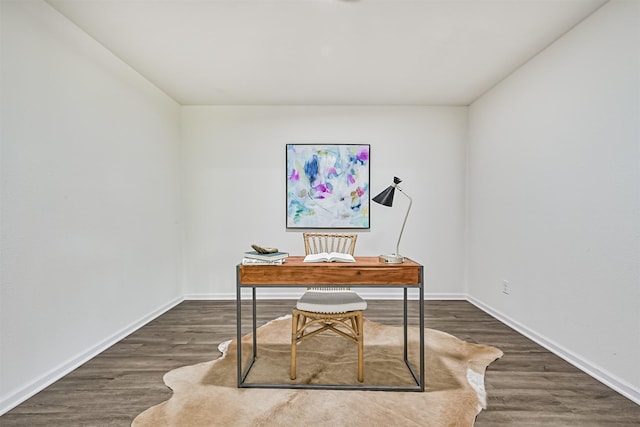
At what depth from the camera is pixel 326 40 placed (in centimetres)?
237

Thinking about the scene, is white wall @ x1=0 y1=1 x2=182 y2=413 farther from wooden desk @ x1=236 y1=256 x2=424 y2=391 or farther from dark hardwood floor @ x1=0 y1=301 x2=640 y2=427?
wooden desk @ x1=236 y1=256 x2=424 y2=391

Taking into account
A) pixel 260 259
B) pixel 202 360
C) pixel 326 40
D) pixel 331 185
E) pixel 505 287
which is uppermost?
pixel 326 40

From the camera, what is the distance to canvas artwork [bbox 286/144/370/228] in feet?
12.3

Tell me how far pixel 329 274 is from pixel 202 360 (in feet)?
3.93

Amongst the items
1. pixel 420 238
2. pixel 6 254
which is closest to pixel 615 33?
pixel 420 238

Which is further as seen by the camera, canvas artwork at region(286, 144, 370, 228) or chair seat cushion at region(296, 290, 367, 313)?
canvas artwork at region(286, 144, 370, 228)

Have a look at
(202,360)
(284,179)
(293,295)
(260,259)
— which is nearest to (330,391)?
(260,259)

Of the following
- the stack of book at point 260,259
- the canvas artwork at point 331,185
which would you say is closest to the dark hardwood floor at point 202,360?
the stack of book at point 260,259

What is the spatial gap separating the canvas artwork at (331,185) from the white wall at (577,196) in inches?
56.9

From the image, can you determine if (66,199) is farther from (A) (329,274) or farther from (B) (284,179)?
(B) (284,179)

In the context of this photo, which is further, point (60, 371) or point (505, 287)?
point (505, 287)

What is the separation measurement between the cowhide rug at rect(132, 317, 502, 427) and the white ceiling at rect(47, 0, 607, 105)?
2.38 metres

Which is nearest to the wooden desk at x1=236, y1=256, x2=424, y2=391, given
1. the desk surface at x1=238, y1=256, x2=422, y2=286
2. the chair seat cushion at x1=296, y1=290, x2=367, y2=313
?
the desk surface at x1=238, y1=256, x2=422, y2=286

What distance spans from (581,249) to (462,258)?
170cm
